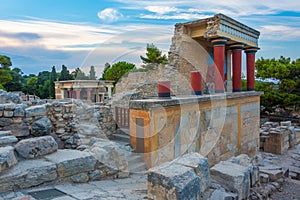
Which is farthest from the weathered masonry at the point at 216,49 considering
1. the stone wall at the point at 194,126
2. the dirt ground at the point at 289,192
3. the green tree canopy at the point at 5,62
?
the green tree canopy at the point at 5,62

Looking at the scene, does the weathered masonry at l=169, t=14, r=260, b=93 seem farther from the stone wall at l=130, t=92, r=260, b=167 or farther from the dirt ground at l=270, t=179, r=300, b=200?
the dirt ground at l=270, t=179, r=300, b=200

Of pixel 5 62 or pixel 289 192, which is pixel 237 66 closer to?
pixel 289 192

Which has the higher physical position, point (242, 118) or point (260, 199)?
point (242, 118)

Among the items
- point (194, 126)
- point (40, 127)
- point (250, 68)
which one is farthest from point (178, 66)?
point (40, 127)

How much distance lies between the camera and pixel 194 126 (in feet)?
20.9

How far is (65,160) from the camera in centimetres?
359

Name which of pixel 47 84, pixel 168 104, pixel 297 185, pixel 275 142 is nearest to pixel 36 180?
pixel 168 104

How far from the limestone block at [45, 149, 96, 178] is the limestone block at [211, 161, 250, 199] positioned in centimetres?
250

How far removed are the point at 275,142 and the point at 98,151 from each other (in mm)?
9443

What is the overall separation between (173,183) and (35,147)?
6.84ft

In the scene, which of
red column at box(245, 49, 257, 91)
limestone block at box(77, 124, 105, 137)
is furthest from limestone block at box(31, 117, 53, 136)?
red column at box(245, 49, 257, 91)

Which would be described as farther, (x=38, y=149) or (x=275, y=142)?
(x=275, y=142)

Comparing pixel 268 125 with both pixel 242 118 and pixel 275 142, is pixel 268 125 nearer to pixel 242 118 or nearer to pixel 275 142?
pixel 275 142

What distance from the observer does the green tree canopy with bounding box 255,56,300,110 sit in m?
18.8
